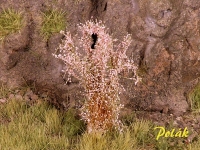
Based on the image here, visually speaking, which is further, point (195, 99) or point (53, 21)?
point (195, 99)

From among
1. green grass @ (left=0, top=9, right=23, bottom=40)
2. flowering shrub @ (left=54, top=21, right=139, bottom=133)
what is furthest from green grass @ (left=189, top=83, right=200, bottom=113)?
green grass @ (left=0, top=9, right=23, bottom=40)

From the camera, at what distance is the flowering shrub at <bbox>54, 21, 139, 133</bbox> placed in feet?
14.2

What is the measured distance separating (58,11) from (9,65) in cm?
108

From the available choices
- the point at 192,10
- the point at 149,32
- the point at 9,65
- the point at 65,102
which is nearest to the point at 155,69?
the point at 149,32

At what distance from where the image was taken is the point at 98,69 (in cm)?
444

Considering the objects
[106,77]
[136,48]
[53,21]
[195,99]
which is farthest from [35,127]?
[195,99]

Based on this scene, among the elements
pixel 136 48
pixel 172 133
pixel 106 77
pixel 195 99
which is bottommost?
pixel 172 133

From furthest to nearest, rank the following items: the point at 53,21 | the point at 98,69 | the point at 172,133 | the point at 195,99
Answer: the point at 195,99, the point at 53,21, the point at 172,133, the point at 98,69

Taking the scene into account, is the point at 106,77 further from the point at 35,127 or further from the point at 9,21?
the point at 9,21

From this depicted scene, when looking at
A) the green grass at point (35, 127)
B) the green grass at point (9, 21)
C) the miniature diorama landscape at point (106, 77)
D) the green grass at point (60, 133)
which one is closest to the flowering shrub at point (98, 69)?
the miniature diorama landscape at point (106, 77)

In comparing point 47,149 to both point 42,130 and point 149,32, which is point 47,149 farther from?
point 149,32

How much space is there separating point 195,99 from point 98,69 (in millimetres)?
1868

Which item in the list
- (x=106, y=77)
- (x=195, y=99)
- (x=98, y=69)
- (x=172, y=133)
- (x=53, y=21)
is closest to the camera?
(x=98, y=69)

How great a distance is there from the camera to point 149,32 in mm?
5168
